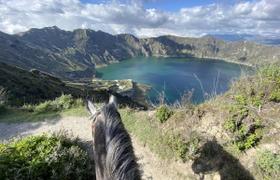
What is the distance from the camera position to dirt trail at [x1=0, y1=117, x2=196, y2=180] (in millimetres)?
9508

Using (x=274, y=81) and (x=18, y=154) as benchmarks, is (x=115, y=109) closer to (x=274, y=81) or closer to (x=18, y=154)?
(x=18, y=154)

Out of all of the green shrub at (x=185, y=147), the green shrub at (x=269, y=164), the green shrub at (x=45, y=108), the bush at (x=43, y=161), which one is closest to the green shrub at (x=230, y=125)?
the green shrub at (x=185, y=147)

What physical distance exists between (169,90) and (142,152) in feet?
279

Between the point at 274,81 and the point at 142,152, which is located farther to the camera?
the point at 142,152

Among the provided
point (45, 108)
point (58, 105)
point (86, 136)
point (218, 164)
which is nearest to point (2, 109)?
point (45, 108)

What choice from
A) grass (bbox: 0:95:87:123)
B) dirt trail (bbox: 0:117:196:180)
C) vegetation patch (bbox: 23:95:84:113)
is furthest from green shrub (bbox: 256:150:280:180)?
vegetation patch (bbox: 23:95:84:113)

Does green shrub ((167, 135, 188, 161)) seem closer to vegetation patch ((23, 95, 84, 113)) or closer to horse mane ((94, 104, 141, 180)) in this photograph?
horse mane ((94, 104, 141, 180))

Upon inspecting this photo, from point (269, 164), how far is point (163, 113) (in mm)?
4799

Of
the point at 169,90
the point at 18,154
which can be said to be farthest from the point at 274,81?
the point at 169,90

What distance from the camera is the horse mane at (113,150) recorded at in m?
3.12

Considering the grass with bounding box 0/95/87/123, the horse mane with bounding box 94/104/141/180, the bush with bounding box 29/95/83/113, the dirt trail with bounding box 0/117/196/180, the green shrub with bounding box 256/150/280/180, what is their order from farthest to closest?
1. the bush with bounding box 29/95/83/113
2. the grass with bounding box 0/95/87/123
3. the dirt trail with bounding box 0/117/196/180
4. the green shrub with bounding box 256/150/280/180
5. the horse mane with bounding box 94/104/141/180

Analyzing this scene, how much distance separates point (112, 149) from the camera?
3135 mm

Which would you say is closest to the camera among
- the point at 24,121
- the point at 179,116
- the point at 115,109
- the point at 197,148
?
the point at 115,109

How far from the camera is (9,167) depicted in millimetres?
7121
